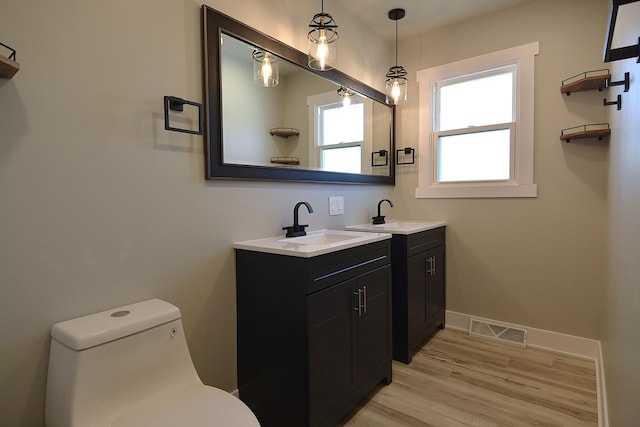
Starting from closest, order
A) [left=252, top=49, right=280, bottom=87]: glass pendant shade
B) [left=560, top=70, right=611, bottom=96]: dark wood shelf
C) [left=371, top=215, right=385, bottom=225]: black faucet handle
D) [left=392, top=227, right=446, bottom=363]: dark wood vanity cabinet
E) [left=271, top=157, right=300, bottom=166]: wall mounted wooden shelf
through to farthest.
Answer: [left=252, top=49, right=280, bottom=87]: glass pendant shade < [left=271, top=157, right=300, bottom=166]: wall mounted wooden shelf < [left=560, top=70, right=611, bottom=96]: dark wood shelf < [left=392, top=227, right=446, bottom=363]: dark wood vanity cabinet < [left=371, top=215, right=385, bottom=225]: black faucet handle

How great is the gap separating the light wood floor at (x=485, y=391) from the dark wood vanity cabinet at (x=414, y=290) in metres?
0.15

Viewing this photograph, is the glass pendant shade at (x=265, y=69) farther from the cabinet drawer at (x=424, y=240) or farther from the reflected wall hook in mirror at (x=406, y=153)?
the reflected wall hook in mirror at (x=406, y=153)

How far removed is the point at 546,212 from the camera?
258 cm

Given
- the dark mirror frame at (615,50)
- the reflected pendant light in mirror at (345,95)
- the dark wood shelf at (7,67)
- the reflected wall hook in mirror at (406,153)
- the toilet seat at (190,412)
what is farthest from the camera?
the reflected wall hook in mirror at (406,153)

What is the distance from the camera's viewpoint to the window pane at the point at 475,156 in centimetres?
279

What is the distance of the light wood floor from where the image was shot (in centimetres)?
181

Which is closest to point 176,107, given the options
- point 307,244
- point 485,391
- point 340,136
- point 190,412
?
point 307,244

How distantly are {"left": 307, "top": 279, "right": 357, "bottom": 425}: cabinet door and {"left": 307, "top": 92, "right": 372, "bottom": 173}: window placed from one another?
1.01m

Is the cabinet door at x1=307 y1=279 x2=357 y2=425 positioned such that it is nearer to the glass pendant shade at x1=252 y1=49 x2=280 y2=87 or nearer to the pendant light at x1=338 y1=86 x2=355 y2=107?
the glass pendant shade at x1=252 y1=49 x2=280 y2=87

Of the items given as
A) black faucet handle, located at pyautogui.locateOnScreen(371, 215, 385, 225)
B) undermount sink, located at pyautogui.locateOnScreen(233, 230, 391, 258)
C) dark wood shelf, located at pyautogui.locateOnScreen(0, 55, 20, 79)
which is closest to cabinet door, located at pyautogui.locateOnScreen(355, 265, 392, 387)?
undermount sink, located at pyautogui.locateOnScreen(233, 230, 391, 258)

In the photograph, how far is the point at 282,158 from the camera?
2086 mm

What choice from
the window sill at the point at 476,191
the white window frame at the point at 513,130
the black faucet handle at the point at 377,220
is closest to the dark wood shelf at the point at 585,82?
the white window frame at the point at 513,130

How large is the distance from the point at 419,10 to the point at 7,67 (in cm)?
271

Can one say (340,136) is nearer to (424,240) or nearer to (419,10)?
(424,240)
